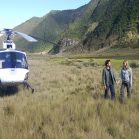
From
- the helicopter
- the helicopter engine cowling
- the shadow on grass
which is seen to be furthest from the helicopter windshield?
the helicopter engine cowling

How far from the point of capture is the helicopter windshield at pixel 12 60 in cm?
1605

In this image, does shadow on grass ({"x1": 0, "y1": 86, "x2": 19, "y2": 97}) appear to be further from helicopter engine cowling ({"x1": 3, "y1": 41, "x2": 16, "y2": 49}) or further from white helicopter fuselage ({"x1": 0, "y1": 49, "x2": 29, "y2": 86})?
helicopter engine cowling ({"x1": 3, "y1": 41, "x2": 16, "y2": 49})

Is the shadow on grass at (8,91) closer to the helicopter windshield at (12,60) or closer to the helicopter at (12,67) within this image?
the helicopter at (12,67)

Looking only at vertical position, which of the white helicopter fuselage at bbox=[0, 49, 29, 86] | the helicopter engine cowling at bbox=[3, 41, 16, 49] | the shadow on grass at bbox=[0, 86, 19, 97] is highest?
the helicopter engine cowling at bbox=[3, 41, 16, 49]

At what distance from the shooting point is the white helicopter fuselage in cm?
1570

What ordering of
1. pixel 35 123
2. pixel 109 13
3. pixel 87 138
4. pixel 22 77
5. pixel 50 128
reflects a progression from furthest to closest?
pixel 109 13 < pixel 22 77 < pixel 35 123 < pixel 50 128 < pixel 87 138

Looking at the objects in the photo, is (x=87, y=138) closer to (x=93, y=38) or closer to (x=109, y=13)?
(x=93, y=38)

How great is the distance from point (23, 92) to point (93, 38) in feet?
438

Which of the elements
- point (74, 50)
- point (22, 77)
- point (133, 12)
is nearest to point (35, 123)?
point (22, 77)

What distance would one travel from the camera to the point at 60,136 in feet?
24.6

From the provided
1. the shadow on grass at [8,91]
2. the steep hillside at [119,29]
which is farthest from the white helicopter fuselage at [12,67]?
the steep hillside at [119,29]

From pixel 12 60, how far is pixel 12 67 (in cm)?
42

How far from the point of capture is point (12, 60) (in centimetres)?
1628

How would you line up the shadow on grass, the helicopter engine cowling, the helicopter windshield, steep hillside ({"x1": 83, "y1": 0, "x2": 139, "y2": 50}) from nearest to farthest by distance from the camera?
the helicopter windshield → the shadow on grass → the helicopter engine cowling → steep hillside ({"x1": 83, "y1": 0, "x2": 139, "y2": 50})
